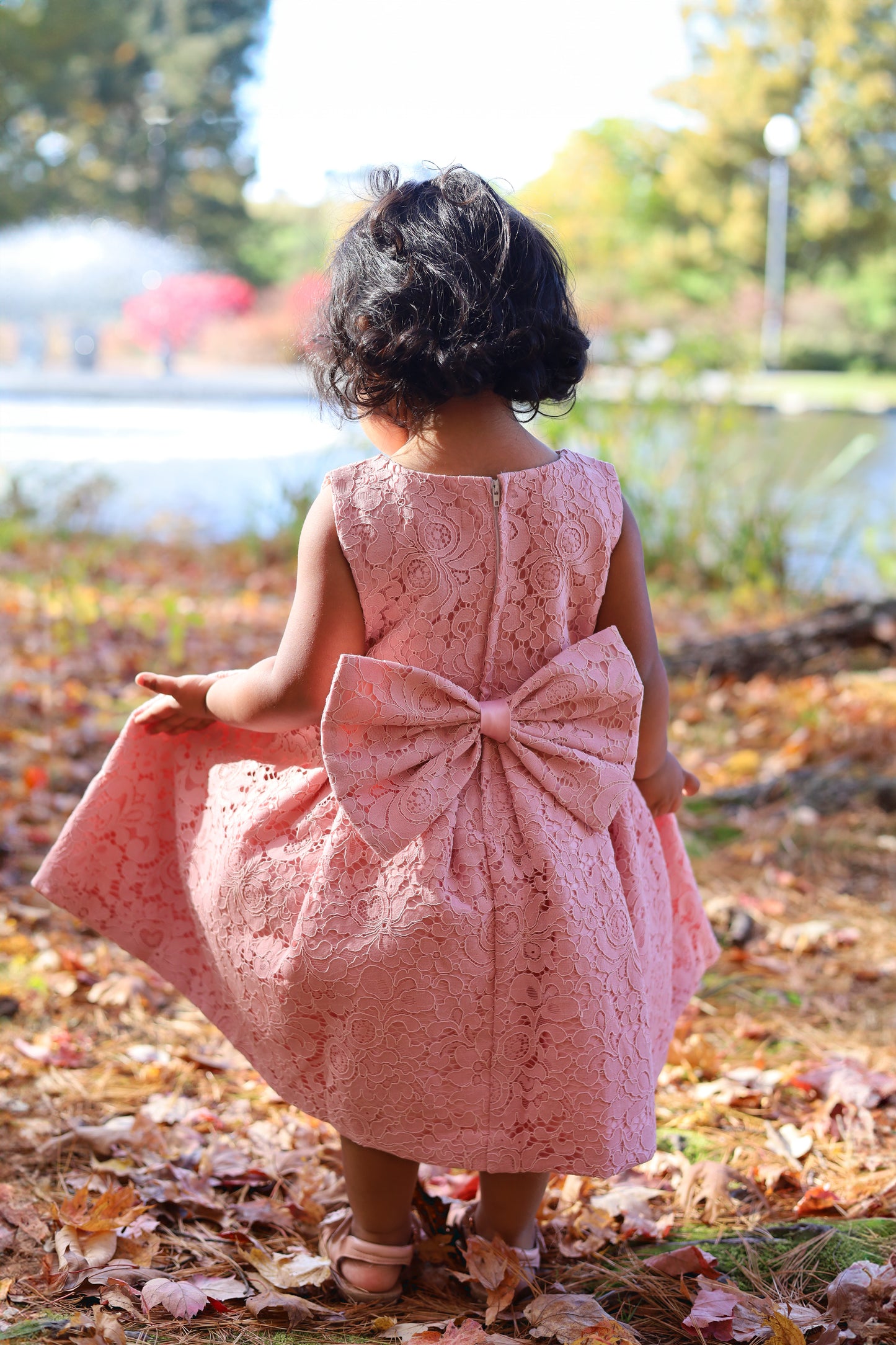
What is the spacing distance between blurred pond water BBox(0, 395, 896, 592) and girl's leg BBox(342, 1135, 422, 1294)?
900mm

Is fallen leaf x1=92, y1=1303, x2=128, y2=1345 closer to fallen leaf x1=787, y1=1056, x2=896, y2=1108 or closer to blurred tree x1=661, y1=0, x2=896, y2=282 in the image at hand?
fallen leaf x1=787, y1=1056, x2=896, y2=1108

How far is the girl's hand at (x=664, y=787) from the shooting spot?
4.87ft

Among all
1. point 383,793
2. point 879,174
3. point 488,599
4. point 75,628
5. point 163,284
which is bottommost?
point 75,628

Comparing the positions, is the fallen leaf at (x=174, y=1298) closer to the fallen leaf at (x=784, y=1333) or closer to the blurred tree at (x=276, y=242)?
the fallen leaf at (x=784, y=1333)

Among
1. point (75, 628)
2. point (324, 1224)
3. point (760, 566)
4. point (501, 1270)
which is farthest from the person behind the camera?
point (760, 566)

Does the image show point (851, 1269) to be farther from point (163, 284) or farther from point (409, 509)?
point (163, 284)

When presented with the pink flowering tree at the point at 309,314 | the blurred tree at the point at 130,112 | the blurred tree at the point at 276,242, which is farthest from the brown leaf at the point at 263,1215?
the blurred tree at the point at 276,242

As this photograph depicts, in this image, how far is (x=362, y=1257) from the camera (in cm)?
137

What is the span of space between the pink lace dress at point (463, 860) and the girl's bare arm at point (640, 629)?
0.03 m

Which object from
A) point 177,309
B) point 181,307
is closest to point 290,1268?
point 177,309

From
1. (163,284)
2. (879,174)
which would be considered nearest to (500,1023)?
(163,284)

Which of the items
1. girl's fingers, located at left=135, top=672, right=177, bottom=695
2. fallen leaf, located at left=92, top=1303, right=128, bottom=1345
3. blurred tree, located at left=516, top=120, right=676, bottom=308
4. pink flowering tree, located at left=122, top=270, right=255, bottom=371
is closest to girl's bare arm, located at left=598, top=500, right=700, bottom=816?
girl's fingers, located at left=135, top=672, right=177, bottom=695

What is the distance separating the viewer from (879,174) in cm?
2545

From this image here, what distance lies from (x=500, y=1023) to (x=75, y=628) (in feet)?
11.0
